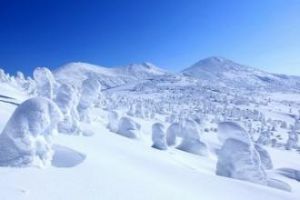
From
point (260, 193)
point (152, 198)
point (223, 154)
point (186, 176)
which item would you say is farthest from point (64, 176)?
point (223, 154)

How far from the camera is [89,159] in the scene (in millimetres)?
10398

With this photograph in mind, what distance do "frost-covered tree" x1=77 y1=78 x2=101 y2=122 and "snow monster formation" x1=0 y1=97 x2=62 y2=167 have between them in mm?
18652

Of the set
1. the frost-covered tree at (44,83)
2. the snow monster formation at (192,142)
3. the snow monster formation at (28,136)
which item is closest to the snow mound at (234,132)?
the snow monster formation at (192,142)

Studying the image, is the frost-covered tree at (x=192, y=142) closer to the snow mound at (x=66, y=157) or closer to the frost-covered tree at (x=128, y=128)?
the frost-covered tree at (x=128, y=128)

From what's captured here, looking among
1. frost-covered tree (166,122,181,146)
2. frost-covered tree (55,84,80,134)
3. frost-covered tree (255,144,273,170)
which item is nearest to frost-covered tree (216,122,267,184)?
frost-covered tree (55,84,80,134)

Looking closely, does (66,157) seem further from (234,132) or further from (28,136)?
→ (234,132)

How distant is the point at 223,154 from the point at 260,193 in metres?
6.00

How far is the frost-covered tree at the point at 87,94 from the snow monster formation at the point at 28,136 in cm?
1865

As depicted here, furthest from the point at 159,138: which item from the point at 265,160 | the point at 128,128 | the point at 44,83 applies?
the point at 44,83

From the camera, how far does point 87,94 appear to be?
28.7 meters

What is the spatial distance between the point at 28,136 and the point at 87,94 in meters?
20.1

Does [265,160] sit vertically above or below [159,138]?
below

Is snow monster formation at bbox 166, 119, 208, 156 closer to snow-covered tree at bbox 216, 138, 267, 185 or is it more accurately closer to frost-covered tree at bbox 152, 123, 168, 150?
frost-covered tree at bbox 152, 123, 168, 150

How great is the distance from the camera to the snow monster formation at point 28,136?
336 inches
